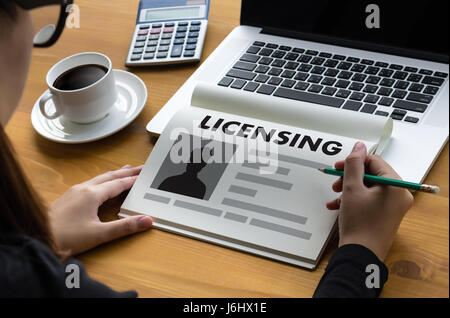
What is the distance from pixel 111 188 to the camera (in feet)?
2.49

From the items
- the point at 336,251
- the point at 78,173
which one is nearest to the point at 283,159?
the point at 336,251

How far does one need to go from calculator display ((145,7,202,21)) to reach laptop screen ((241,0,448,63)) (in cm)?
10

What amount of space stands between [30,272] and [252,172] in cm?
32

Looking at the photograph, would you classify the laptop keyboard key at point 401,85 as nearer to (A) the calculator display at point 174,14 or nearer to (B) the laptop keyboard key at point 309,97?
(B) the laptop keyboard key at point 309,97

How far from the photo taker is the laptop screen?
923mm

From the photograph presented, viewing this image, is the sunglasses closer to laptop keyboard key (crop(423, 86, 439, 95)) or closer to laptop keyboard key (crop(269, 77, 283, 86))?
laptop keyboard key (crop(269, 77, 283, 86))

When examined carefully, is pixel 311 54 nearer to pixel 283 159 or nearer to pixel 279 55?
pixel 279 55

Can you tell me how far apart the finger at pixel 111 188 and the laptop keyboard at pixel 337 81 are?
0.27 m

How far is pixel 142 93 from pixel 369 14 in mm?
414

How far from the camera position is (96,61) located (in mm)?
887

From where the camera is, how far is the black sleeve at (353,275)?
24.7 inches

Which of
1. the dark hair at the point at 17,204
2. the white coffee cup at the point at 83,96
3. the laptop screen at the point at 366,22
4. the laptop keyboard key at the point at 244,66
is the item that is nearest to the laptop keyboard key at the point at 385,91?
the laptop screen at the point at 366,22

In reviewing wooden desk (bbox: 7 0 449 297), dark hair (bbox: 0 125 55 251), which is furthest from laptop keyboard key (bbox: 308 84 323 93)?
dark hair (bbox: 0 125 55 251)
